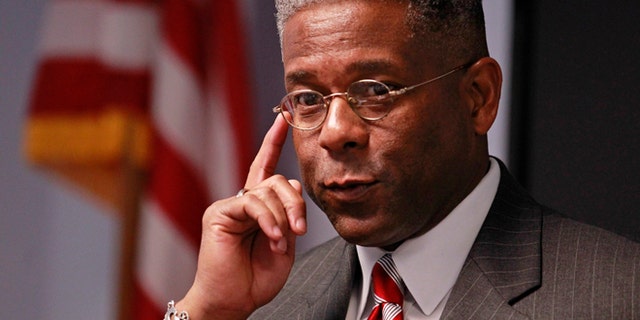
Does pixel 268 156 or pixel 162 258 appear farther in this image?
pixel 162 258

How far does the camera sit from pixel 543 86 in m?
2.13

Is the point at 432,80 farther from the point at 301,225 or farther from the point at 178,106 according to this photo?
the point at 178,106

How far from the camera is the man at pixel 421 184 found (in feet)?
5.17

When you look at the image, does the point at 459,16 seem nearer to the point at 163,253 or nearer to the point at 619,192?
the point at 619,192

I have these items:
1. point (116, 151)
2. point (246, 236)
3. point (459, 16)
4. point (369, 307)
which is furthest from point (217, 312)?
point (116, 151)

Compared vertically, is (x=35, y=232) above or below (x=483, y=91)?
below

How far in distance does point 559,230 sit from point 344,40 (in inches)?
19.2

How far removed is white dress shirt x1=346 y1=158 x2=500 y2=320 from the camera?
166cm

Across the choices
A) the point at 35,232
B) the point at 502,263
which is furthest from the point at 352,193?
the point at 35,232

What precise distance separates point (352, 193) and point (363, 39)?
25 cm

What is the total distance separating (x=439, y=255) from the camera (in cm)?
167

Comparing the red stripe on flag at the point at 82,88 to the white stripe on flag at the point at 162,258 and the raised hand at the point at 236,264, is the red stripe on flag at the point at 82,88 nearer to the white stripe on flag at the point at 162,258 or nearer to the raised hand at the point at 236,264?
the white stripe on flag at the point at 162,258

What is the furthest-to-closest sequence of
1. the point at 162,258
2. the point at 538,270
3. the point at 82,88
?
the point at 82,88 < the point at 162,258 < the point at 538,270

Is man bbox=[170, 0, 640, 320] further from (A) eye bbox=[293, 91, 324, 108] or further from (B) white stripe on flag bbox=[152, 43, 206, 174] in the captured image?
(B) white stripe on flag bbox=[152, 43, 206, 174]
